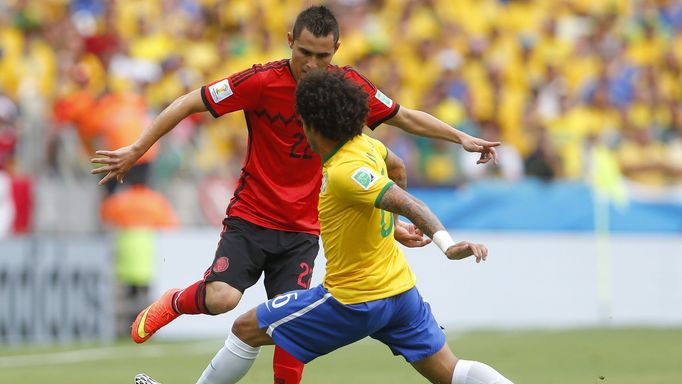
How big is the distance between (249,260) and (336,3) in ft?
43.3

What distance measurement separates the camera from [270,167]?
27.3ft

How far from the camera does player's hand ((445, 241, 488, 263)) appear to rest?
6301 millimetres

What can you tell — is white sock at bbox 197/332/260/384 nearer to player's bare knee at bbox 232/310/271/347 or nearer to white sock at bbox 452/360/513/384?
player's bare knee at bbox 232/310/271/347

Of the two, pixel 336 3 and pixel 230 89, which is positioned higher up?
pixel 336 3

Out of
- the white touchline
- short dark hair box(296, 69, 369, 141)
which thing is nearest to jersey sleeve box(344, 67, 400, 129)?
short dark hair box(296, 69, 369, 141)

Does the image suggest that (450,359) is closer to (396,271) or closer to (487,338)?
(396,271)

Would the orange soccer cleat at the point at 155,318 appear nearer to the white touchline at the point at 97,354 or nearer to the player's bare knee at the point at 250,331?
the player's bare knee at the point at 250,331

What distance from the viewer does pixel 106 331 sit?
49.6 ft

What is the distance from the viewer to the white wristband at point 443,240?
6.48 metres

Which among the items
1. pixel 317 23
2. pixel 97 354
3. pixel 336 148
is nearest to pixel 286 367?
pixel 336 148

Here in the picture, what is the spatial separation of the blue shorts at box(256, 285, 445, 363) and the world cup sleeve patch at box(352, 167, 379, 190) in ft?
2.12

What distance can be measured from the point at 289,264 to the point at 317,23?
1.57m

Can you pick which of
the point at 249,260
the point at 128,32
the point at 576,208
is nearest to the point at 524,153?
the point at 576,208

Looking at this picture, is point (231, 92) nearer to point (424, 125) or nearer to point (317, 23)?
point (317, 23)
